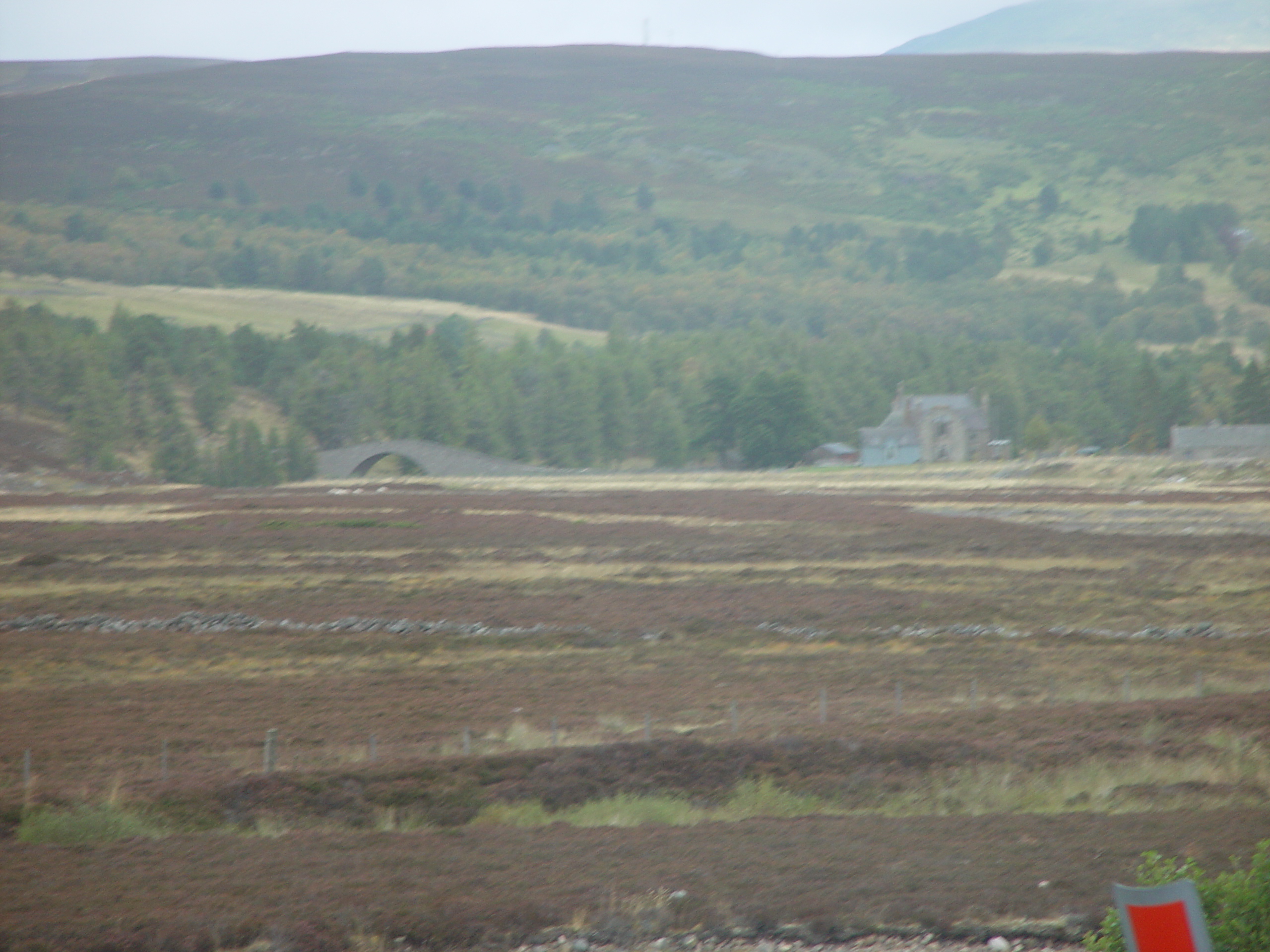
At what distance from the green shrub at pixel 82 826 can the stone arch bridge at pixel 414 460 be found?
87.4 meters

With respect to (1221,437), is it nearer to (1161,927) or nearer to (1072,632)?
(1072,632)

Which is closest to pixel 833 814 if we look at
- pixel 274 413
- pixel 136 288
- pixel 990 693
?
pixel 990 693

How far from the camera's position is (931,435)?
112 m

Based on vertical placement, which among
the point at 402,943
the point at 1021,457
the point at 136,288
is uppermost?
the point at 136,288

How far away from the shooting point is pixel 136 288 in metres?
192

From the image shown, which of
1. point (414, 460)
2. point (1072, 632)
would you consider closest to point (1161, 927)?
point (1072, 632)

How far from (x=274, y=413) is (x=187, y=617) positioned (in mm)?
92059

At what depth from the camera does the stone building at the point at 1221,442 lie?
9050 centimetres

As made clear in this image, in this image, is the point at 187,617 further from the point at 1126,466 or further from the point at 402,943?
the point at 1126,466

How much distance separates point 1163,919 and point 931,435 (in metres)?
110

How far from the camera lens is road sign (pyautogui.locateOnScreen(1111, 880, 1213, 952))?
5.05m

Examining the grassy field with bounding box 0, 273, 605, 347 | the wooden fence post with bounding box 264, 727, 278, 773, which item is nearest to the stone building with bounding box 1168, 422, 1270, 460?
the grassy field with bounding box 0, 273, 605, 347

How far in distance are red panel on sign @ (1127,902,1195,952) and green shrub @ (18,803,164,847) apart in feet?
40.4

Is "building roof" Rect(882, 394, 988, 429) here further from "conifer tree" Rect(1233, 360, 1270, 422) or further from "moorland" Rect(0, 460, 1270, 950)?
"moorland" Rect(0, 460, 1270, 950)
